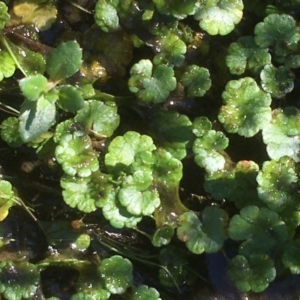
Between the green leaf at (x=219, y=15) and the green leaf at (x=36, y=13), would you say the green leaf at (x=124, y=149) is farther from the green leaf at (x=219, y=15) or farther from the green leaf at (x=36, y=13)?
the green leaf at (x=36, y=13)

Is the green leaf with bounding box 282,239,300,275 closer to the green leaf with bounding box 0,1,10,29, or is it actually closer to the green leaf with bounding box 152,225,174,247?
the green leaf with bounding box 152,225,174,247

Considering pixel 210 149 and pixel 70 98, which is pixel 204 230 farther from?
pixel 70 98

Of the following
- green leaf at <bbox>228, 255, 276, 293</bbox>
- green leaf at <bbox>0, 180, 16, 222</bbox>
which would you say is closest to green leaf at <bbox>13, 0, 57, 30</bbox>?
green leaf at <bbox>0, 180, 16, 222</bbox>

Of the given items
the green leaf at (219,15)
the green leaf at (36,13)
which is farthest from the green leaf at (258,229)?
the green leaf at (36,13)

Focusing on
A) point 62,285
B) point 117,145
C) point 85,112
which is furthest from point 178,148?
point 62,285

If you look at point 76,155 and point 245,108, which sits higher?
point 245,108

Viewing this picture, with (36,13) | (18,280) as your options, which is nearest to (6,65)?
(36,13)
